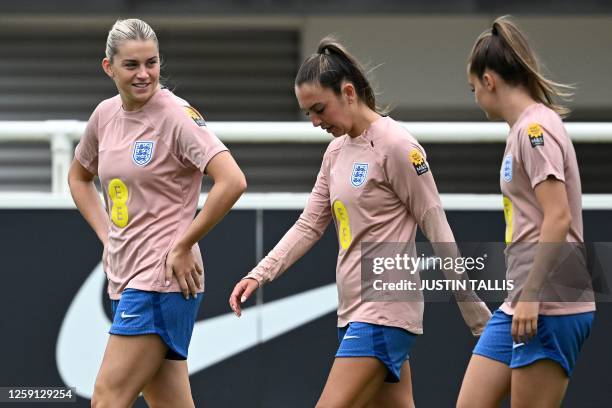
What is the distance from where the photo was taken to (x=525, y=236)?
4.36 meters

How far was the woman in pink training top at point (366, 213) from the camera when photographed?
4746 mm

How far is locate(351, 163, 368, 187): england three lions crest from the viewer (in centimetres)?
484

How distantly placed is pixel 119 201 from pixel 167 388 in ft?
2.50

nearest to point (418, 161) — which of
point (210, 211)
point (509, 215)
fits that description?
point (509, 215)

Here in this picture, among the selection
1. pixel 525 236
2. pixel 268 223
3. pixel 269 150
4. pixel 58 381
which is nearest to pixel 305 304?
pixel 268 223

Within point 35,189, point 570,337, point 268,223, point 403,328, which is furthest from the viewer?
point 35,189

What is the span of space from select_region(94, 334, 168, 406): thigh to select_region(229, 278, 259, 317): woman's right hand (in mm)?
316

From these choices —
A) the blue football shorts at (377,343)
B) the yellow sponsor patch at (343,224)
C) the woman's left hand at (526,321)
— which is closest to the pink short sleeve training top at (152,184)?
the yellow sponsor patch at (343,224)

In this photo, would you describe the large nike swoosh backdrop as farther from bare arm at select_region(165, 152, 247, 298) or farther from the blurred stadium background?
the blurred stadium background

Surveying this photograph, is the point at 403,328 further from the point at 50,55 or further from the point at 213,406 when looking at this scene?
the point at 50,55

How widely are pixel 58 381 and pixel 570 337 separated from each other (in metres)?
3.09

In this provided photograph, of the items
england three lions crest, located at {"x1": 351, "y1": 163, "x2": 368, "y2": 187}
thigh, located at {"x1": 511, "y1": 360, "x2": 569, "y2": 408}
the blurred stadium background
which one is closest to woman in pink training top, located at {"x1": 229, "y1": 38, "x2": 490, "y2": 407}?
england three lions crest, located at {"x1": 351, "y1": 163, "x2": 368, "y2": 187}

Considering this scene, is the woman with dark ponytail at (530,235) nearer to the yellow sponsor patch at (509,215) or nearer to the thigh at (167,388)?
the yellow sponsor patch at (509,215)

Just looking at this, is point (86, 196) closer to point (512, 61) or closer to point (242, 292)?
point (242, 292)
